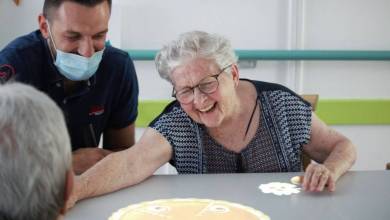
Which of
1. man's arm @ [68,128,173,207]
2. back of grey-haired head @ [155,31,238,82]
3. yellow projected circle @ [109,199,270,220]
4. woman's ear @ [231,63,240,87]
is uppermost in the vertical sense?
back of grey-haired head @ [155,31,238,82]

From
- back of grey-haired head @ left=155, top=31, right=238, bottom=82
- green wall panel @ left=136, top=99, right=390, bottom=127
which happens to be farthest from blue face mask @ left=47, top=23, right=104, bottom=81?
green wall panel @ left=136, top=99, right=390, bottom=127

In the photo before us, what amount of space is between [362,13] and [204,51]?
74.3 inches

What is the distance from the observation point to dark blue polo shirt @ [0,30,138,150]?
6.40ft

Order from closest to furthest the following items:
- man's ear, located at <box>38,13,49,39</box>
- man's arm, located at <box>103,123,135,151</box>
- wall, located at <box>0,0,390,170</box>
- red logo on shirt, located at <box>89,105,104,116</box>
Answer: man's ear, located at <box>38,13,49,39</box> < red logo on shirt, located at <box>89,105,104,116</box> < man's arm, located at <box>103,123,135,151</box> < wall, located at <box>0,0,390,170</box>

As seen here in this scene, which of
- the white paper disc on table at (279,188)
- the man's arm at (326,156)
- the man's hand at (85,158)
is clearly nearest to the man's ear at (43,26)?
the man's hand at (85,158)

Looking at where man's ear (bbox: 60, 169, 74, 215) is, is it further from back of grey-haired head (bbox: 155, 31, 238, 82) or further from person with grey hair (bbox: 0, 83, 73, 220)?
back of grey-haired head (bbox: 155, 31, 238, 82)

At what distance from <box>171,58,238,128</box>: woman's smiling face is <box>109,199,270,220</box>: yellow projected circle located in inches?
16.4

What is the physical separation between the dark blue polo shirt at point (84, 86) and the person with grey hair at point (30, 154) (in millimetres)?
1116

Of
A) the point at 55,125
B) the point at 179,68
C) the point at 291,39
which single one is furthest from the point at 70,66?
the point at 291,39

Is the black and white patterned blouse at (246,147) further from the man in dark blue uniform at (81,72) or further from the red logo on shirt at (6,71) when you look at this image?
the red logo on shirt at (6,71)

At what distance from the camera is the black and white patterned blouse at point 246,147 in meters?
1.99

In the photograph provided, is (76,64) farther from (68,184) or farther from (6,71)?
(68,184)

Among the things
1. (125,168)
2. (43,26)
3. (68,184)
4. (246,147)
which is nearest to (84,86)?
(43,26)

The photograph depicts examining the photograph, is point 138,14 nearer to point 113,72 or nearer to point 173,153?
point 113,72
